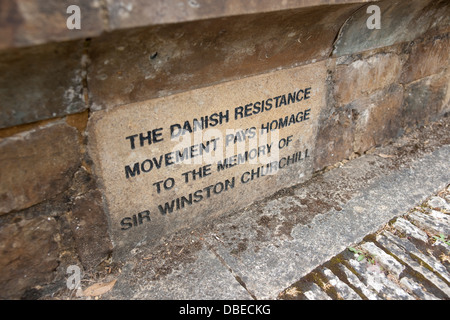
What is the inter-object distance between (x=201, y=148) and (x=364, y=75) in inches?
60.4

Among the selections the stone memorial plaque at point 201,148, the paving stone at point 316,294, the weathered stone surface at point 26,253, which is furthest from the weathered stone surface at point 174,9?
the paving stone at point 316,294

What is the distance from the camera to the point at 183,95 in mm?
1900

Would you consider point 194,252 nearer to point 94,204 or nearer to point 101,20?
point 94,204

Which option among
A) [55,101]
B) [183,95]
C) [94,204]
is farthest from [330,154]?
[55,101]

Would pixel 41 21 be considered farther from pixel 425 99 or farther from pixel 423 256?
pixel 425 99

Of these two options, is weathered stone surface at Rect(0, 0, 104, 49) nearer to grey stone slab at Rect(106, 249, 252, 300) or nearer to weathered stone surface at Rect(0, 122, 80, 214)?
weathered stone surface at Rect(0, 122, 80, 214)

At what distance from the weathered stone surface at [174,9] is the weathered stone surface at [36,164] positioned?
64cm

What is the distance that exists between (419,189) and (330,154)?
0.73m

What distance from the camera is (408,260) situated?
213 centimetres

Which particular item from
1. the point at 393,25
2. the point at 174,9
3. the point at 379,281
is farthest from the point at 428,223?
the point at 174,9

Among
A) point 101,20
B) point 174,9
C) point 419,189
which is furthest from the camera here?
point 419,189

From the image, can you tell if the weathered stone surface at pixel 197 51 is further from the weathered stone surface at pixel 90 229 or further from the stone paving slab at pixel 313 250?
the stone paving slab at pixel 313 250

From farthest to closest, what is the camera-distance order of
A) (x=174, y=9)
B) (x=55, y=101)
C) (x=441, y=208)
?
(x=441, y=208) → (x=55, y=101) → (x=174, y=9)

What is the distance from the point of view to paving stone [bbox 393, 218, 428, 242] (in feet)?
7.57
